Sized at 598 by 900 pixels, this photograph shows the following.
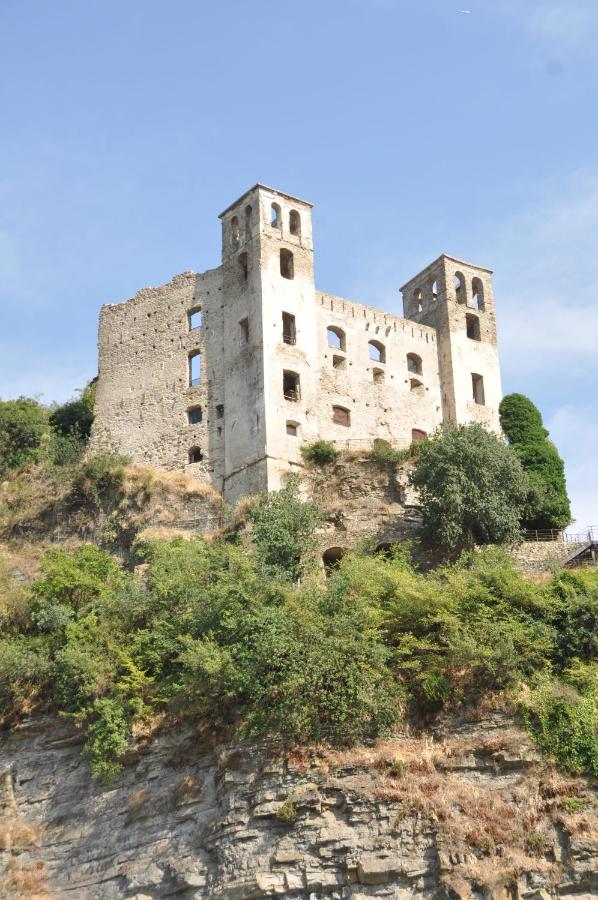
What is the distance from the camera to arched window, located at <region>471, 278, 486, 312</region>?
45094 mm

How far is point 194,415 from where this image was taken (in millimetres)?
40000

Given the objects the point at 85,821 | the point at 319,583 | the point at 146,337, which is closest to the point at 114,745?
the point at 85,821

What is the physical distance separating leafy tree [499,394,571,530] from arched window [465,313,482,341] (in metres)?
3.00

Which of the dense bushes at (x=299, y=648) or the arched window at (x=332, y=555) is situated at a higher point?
the arched window at (x=332, y=555)

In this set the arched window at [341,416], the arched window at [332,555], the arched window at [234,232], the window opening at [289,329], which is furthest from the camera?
the arched window at [234,232]

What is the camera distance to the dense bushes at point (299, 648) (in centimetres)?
2441

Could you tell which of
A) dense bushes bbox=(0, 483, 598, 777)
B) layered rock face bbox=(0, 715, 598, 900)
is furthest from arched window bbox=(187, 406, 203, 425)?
layered rock face bbox=(0, 715, 598, 900)

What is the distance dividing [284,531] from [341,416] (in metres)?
9.66

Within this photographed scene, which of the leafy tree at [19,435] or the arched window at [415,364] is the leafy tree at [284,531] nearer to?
the leafy tree at [19,435]

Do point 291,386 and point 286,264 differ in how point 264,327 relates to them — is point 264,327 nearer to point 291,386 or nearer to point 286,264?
point 291,386

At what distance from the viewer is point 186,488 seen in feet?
124

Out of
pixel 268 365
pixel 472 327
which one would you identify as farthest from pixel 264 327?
pixel 472 327

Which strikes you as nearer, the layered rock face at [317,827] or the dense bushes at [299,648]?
the layered rock face at [317,827]

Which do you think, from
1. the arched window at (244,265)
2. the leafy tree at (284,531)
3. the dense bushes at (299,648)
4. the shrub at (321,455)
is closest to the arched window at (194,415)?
the shrub at (321,455)
